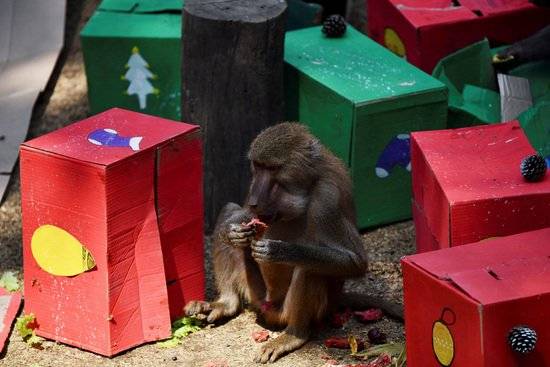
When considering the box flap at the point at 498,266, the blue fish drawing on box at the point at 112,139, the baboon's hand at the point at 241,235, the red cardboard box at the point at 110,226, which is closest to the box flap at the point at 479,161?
the box flap at the point at 498,266

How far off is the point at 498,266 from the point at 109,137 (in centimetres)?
197

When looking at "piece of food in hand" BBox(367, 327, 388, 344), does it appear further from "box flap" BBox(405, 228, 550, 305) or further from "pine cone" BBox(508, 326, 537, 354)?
"pine cone" BBox(508, 326, 537, 354)

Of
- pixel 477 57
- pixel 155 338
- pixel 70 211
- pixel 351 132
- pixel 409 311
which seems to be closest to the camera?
pixel 409 311

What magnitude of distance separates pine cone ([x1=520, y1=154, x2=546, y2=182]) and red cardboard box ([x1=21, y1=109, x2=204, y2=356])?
1625 mm

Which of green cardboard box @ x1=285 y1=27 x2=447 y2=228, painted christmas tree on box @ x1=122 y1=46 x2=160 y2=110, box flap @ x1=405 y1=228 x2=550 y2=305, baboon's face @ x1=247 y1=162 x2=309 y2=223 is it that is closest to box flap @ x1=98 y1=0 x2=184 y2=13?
painted christmas tree on box @ x1=122 y1=46 x2=160 y2=110

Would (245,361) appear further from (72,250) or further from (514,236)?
(514,236)

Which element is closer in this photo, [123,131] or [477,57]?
[123,131]

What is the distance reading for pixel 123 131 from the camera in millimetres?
5516

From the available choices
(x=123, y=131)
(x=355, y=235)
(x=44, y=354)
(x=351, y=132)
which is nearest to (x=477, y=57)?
(x=351, y=132)

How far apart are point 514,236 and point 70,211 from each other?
2045mm

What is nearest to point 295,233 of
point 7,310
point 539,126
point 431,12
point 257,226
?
point 257,226

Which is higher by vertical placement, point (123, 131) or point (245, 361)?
point (123, 131)

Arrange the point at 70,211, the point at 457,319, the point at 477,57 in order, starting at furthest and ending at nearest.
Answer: the point at 477,57
the point at 70,211
the point at 457,319

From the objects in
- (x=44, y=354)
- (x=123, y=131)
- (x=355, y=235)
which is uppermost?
(x=123, y=131)
